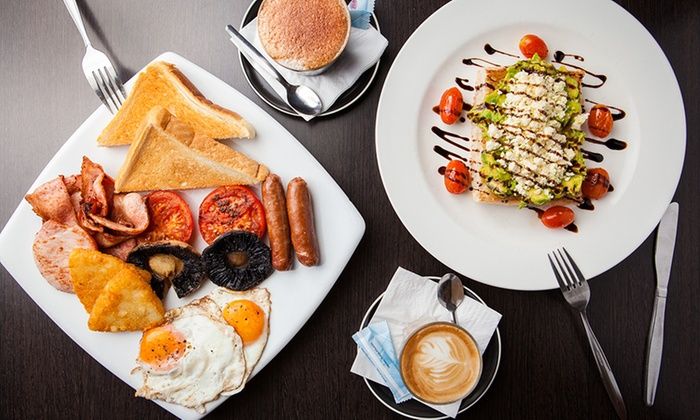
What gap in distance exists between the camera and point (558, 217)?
2.91 metres

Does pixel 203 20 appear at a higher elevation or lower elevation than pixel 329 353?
higher

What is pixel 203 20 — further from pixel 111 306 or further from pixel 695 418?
pixel 695 418

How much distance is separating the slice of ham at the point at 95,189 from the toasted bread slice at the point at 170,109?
0.46 ft

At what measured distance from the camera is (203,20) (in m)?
3.19

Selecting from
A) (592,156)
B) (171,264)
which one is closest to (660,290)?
(592,156)

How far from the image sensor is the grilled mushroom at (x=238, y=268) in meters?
2.92

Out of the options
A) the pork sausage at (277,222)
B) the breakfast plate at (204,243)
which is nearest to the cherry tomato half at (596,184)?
the breakfast plate at (204,243)

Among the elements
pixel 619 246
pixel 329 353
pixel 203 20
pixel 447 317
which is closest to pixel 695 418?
pixel 619 246

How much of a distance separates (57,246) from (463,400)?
2.09 m

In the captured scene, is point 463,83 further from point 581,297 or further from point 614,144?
point 581,297

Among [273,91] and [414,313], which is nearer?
[414,313]

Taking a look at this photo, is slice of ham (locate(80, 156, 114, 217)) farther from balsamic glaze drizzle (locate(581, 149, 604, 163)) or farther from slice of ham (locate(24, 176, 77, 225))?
balsamic glaze drizzle (locate(581, 149, 604, 163))

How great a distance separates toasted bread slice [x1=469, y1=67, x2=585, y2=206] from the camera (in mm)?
2959

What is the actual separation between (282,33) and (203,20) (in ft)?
1.94
